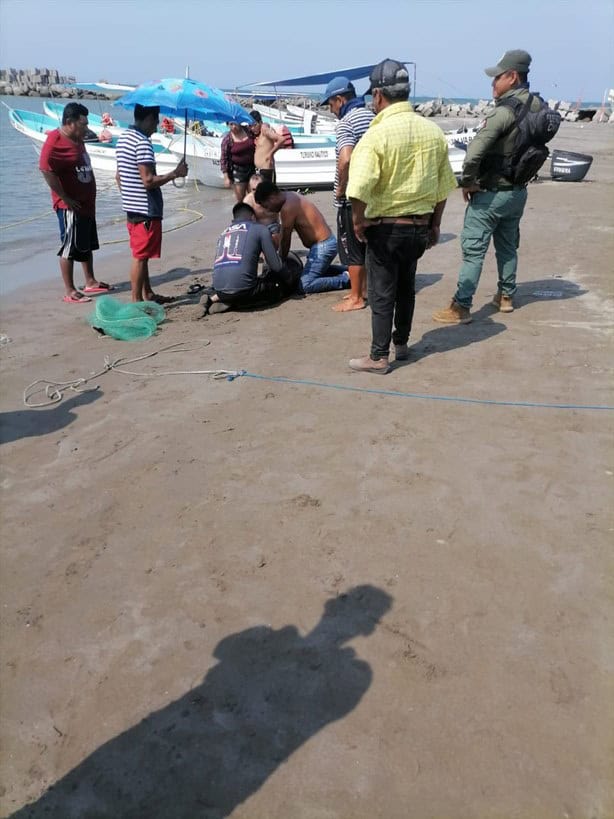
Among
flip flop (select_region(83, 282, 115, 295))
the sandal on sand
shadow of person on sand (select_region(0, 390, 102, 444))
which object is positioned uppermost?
the sandal on sand

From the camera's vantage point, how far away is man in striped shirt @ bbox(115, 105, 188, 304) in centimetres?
566

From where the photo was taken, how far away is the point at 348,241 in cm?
570

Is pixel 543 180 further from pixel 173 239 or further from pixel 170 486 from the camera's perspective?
pixel 170 486

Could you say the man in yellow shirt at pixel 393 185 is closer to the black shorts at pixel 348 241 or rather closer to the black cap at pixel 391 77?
the black cap at pixel 391 77

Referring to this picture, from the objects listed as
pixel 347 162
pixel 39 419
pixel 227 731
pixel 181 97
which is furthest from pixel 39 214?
pixel 227 731

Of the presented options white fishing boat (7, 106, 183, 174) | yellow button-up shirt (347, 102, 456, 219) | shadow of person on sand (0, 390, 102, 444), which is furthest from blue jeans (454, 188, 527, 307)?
white fishing boat (7, 106, 183, 174)

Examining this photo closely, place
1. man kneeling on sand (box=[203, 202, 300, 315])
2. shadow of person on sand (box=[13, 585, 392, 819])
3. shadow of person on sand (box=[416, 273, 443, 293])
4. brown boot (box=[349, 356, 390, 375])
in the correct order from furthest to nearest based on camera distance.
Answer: shadow of person on sand (box=[416, 273, 443, 293])
man kneeling on sand (box=[203, 202, 300, 315])
brown boot (box=[349, 356, 390, 375])
shadow of person on sand (box=[13, 585, 392, 819])

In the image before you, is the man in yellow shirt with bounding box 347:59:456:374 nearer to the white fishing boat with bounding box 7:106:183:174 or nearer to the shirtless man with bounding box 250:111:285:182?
the shirtless man with bounding box 250:111:285:182

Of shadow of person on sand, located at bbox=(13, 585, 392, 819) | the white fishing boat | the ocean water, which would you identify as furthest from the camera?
the white fishing boat

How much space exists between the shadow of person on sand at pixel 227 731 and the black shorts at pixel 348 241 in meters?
4.00

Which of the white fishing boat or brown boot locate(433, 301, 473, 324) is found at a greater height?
the white fishing boat

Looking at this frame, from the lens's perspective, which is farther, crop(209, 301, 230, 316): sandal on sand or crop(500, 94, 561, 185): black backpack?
crop(209, 301, 230, 316): sandal on sand

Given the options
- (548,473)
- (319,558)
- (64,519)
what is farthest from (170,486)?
(548,473)

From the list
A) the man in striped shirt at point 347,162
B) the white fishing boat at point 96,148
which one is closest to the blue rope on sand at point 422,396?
the man in striped shirt at point 347,162
